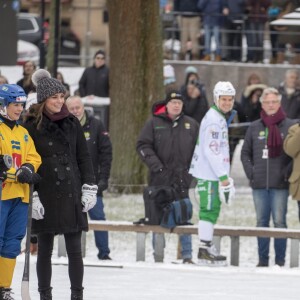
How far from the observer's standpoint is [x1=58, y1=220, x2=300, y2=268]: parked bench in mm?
15008

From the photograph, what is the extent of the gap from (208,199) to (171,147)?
2.31ft

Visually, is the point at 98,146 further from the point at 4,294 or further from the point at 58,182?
the point at 4,294

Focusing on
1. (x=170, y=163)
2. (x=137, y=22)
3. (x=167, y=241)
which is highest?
(x=137, y=22)

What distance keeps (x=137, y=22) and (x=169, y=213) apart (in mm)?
7206

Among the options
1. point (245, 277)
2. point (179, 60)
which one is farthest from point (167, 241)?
point (179, 60)

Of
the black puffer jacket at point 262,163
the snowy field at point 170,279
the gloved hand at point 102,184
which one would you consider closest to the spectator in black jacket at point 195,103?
the snowy field at point 170,279

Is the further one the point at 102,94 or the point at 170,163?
the point at 102,94

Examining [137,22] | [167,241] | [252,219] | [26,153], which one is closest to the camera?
[26,153]

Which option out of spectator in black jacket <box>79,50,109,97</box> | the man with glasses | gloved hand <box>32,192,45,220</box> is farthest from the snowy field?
spectator in black jacket <box>79,50,109,97</box>

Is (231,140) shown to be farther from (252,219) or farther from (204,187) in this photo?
(204,187)

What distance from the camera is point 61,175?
1157cm

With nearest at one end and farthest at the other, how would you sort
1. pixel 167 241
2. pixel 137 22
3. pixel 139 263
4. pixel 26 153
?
pixel 26 153 < pixel 139 263 < pixel 167 241 < pixel 137 22

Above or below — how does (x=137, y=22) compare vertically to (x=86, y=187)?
above

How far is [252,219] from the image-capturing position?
19188 mm
